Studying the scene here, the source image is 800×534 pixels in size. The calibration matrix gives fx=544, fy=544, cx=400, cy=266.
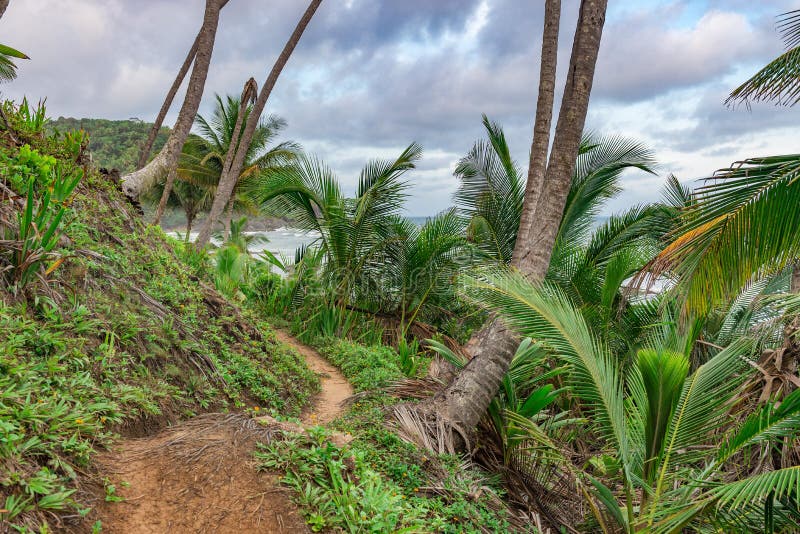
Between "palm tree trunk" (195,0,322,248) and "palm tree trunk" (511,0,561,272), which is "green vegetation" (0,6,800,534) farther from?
"palm tree trunk" (195,0,322,248)

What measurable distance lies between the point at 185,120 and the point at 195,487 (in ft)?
21.3

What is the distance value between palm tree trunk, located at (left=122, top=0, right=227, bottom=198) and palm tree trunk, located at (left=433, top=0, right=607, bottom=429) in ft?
17.2

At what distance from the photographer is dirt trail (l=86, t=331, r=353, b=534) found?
2615mm

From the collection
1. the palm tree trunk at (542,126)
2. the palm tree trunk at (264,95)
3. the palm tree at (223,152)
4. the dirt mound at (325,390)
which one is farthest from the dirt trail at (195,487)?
the palm tree at (223,152)

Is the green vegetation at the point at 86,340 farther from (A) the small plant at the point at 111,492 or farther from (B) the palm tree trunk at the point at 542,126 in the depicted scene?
(B) the palm tree trunk at the point at 542,126

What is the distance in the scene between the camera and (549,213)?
473 cm

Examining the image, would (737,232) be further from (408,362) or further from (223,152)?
(223,152)

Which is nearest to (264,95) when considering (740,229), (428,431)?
(428,431)

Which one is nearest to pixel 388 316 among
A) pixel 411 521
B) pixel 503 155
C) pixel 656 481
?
pixel 503 155

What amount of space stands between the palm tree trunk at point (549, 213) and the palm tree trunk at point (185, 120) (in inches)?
206

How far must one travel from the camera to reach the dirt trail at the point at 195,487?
2615mm

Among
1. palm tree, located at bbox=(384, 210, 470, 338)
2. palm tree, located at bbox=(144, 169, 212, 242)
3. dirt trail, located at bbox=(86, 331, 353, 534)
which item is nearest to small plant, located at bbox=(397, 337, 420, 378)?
palm tree, located at bbox=(384, 210, 470, 338)

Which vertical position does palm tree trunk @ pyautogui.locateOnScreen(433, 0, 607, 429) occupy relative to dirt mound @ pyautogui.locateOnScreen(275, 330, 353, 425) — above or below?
above

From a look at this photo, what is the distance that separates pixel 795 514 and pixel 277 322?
8.40m
